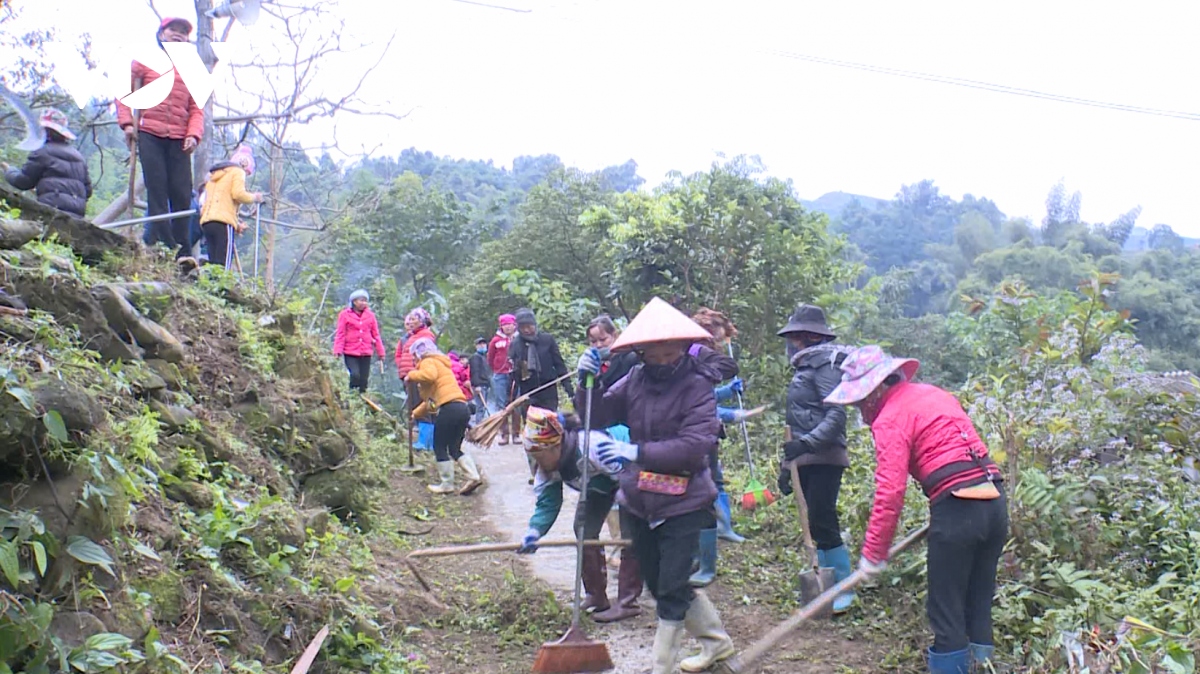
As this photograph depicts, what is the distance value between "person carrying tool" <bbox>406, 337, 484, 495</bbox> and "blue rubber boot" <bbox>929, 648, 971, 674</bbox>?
6.03 m

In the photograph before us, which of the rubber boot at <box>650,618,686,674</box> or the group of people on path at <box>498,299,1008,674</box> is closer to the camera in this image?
the group of people on path at <box>498,299,1008,674</box>

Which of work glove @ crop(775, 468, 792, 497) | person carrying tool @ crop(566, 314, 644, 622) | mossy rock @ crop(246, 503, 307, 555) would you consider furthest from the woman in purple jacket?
mossy rock @ crop(246, 503, 307, 555)

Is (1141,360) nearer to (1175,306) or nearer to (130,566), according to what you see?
(130,566)

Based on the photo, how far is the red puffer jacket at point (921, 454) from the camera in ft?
14.4

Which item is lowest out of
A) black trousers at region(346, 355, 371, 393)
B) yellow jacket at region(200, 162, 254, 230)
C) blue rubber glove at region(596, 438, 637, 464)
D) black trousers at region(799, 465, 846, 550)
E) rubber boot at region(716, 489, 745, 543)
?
black trousers at region(346, 355, 371, 393)

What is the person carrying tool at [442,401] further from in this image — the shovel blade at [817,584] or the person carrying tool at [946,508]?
the person carrying tool at [946,508]

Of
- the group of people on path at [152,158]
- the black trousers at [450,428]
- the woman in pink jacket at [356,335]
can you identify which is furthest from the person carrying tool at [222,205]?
the woman in pink jacket at [356,335]

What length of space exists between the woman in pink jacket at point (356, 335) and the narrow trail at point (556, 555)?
210 cm

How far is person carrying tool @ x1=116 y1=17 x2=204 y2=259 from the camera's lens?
25.0ft

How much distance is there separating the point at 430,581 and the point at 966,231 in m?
77.5

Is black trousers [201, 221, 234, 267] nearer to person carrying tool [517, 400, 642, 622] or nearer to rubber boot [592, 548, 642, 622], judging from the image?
person carrying tool [517, 400, 642, 622]

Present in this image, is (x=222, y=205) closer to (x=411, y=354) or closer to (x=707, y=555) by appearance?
(x=411, y=354)

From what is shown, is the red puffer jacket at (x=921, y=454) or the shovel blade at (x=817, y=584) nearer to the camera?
the red puffer jacket at (x=921, y=454)

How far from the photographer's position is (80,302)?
16.5 feet
